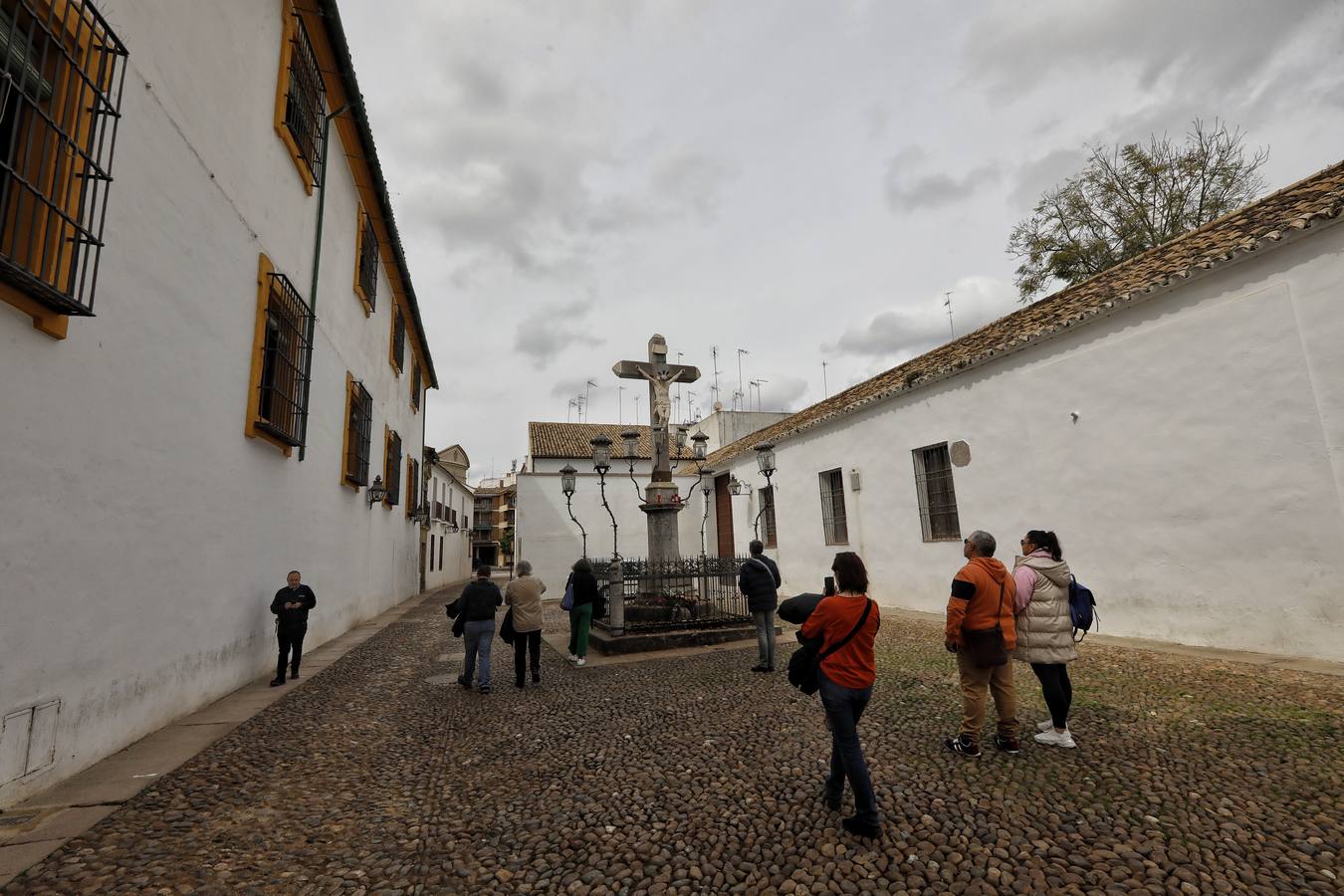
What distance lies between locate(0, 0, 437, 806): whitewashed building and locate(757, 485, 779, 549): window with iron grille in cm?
1154

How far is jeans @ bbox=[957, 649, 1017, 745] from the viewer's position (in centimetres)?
406

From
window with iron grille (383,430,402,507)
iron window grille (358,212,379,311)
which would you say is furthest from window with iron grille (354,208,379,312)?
window with iron grille (383,430,402,507)

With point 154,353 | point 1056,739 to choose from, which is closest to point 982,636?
point 1056,739

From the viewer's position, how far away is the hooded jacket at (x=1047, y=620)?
407 centimetres

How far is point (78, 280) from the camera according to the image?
150 inches

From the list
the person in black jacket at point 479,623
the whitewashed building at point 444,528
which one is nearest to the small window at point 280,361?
the person in black jacket at point 479,623

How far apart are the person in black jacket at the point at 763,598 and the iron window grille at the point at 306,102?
7912mm

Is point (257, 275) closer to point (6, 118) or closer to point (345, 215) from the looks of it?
point (6, 118)

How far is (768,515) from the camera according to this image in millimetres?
17453

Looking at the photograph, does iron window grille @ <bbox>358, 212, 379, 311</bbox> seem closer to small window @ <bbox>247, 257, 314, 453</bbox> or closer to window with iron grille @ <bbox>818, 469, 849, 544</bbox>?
A: small window @ <bbox>247, 257, 314, 453</bbox>

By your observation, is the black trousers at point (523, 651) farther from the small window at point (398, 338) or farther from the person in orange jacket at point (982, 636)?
the small window at point (398, 338)

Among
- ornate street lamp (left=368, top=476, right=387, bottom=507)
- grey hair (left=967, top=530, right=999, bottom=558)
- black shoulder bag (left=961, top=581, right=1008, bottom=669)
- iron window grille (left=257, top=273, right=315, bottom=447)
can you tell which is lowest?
black shoulder bag (left=961, top=581, right=1008, bottom=669)

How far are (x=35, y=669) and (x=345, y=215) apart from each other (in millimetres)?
8703

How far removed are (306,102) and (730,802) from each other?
9824 mm
